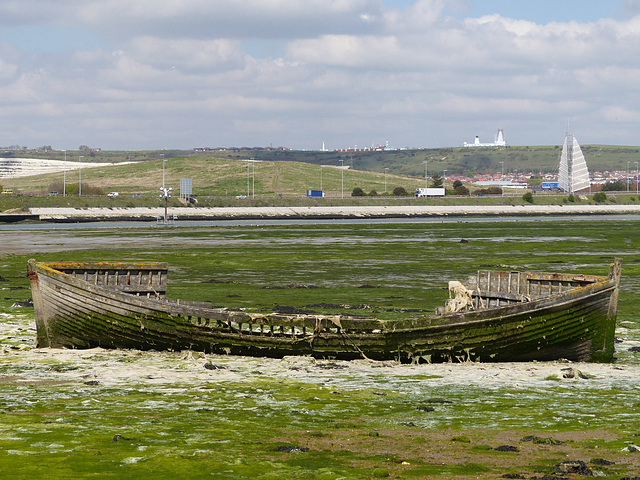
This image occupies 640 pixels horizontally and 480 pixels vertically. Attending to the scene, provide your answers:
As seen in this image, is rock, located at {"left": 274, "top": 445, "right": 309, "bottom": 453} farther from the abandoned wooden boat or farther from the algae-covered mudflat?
the abandoned wooden boat

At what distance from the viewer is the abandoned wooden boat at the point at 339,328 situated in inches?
872

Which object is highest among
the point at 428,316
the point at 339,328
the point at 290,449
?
the point at 428,316

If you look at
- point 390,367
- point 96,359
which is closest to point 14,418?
point 96,359

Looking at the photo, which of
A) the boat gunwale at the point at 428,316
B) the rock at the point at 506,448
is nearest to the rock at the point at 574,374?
the boat gunwale at the point at 428,316

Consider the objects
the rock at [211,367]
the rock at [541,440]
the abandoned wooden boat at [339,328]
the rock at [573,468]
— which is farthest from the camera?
the abandoned wooden boat at [339,328]

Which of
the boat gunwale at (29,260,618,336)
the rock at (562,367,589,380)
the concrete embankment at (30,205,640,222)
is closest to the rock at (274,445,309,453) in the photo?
the boat gunwale at (29,260,618,336)

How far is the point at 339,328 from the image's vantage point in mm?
22422

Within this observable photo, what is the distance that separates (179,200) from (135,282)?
6525 inches

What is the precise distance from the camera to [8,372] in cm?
2097

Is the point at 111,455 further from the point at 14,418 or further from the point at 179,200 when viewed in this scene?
the point at 179,200

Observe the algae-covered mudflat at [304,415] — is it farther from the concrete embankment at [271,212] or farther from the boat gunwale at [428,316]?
the concrete embankment at [271,212]

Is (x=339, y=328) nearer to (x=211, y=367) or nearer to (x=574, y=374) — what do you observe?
(x=211, y=367)

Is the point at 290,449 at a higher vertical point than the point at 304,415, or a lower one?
higher

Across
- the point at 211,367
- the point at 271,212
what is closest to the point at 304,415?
the point at 211,367
